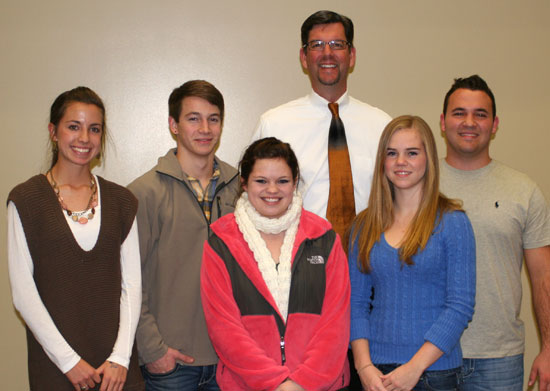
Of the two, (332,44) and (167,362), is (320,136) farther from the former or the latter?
(167,362)

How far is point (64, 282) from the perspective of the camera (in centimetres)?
206

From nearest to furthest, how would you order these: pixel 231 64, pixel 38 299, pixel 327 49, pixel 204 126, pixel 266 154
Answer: pixel 38 299 < pixel 266 154 < pixel 204 126 < pixel 327 49 < pixel 231 64

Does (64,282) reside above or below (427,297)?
above

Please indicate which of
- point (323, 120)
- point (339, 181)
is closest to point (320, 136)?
point (323, 120)

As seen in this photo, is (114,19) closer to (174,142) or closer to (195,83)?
(174,142)

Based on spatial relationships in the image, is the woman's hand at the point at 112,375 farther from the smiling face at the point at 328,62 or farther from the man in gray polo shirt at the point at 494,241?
the smiling face at the point at 328,62

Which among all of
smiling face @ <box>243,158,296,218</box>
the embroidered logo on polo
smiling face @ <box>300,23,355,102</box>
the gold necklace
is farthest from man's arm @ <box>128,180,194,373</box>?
smiling face @ <box>300,23,355,102</box>

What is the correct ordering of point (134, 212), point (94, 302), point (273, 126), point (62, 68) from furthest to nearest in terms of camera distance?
point (62, 68), point (273, 126), point (134, 212), point (94, 302)

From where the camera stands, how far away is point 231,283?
6.95 feet

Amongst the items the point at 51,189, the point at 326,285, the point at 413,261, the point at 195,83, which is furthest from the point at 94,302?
the point at 413,261

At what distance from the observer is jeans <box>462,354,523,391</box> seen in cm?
246

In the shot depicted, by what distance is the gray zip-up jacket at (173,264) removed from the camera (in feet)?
7.78

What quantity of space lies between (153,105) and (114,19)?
59cm

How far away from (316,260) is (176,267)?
0.64 m
